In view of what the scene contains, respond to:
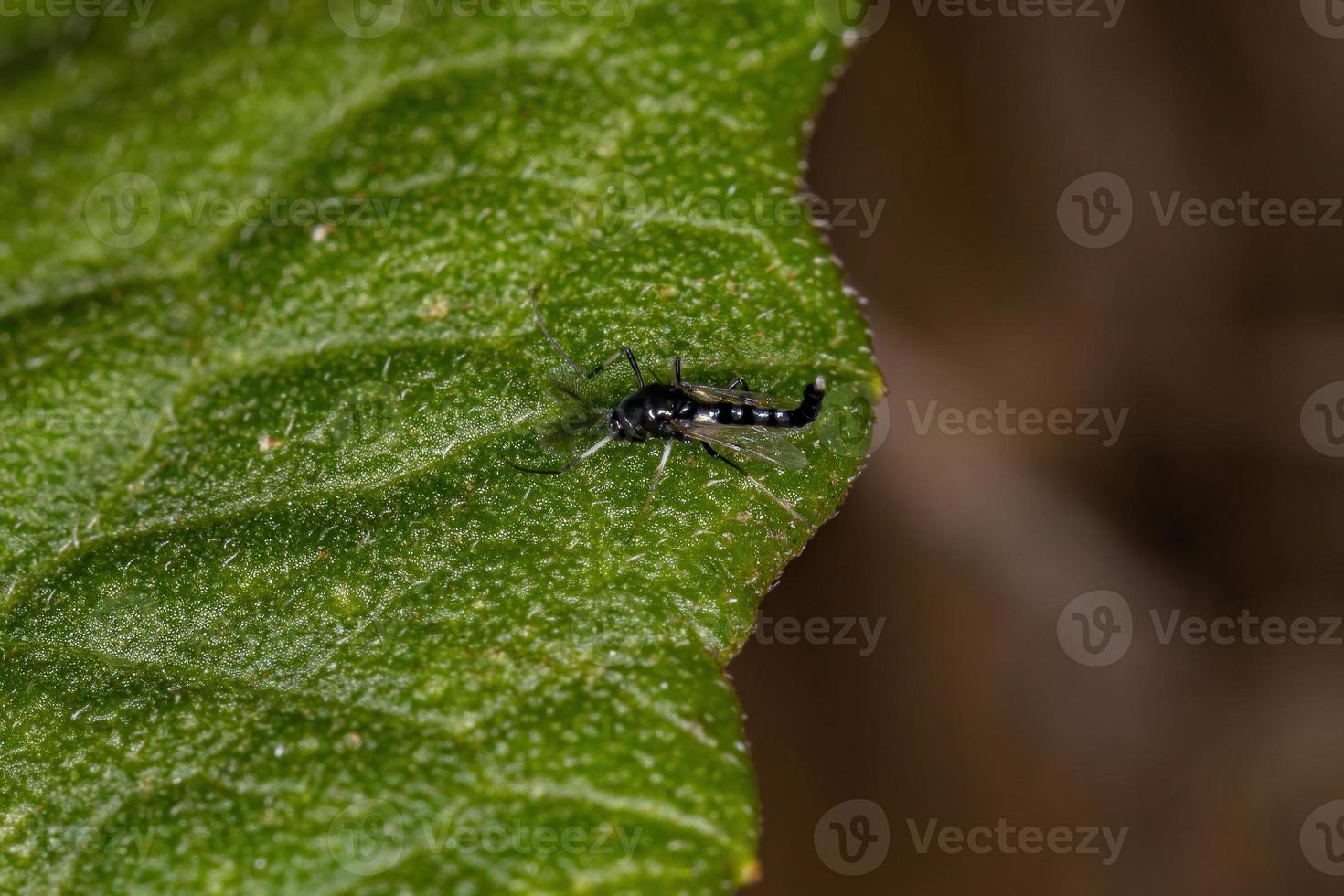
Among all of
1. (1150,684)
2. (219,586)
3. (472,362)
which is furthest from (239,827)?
(1150,684)

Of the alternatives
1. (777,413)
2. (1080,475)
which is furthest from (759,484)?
(1080,475)

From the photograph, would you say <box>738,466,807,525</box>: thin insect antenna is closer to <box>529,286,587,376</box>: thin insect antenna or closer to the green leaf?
the green leaf

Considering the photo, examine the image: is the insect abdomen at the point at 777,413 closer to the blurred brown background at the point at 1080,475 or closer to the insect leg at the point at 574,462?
the insect leg at the point at 574,462

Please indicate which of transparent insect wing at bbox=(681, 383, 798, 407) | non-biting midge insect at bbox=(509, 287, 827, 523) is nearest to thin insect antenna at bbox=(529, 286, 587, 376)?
non-biting midge insect at bbox=(509, 287, 827, 523)

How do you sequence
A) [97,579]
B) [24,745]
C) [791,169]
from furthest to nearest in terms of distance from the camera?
[791,169] → [97,579] → [24,745]

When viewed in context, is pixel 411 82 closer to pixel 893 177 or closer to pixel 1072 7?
pixel 893 177

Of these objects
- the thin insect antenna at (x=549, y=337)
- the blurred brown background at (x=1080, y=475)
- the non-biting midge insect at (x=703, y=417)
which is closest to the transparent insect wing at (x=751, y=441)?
the non-biting midge insect at (x=703, y=417)
